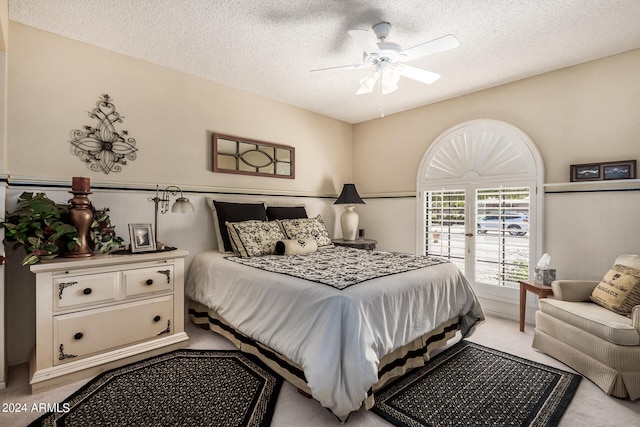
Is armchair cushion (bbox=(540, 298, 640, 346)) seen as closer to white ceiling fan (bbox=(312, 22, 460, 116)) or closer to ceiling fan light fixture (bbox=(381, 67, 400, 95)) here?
white ceiling fan (bbox=(312, 22, 460, 116))

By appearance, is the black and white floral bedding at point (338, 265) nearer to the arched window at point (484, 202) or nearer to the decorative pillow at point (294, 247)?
the decorative pillow at point (294, 247)

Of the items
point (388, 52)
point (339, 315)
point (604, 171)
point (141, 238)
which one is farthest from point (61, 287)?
point (604, 171)

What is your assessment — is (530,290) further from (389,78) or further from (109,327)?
(109,327)

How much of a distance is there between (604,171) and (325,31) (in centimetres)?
273

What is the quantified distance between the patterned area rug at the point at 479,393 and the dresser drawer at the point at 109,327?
1770 mm

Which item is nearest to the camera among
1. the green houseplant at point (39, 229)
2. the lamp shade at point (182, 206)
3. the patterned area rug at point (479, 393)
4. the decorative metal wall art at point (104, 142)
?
the patterned area rug at point (479, 393)

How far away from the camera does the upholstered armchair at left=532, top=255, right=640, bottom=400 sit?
1.91m

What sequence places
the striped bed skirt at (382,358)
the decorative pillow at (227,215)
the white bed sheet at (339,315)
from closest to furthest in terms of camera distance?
the white bed sheet at (339,315), the striped bed skirt at (382,358), the decorative pillow at (227,215)

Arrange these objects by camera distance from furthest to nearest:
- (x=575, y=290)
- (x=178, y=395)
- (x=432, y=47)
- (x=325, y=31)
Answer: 1. (x=575, y=290)
2. (x=325, y=31)
3. (x=432, y=47)
4. (x=178, y=395)

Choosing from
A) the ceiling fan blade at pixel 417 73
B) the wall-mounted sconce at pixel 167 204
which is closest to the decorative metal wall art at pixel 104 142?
the wall-mounted sconce at pixel 167 204

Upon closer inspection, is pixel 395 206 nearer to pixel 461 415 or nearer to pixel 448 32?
pixel 448 32

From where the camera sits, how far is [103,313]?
223 centimetres

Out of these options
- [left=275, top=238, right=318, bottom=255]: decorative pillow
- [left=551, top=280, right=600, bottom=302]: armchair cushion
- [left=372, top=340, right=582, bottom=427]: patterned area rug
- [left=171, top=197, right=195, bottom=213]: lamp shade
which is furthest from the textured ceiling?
[left=372, top=340, right=582, bottom=427]: patterned area rug

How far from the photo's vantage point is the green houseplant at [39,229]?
2.01 m
